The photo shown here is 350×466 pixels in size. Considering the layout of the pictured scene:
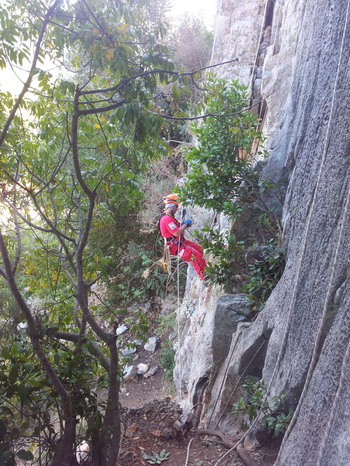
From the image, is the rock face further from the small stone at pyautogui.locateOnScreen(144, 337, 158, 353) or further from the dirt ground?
the small stone at pyautogui.locateOnScreen(144, 337, 158, 353)

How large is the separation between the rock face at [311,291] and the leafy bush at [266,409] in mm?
92

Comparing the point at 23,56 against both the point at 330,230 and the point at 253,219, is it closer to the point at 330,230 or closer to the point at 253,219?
the point at 330,230

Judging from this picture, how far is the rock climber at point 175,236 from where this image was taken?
24.4 ft

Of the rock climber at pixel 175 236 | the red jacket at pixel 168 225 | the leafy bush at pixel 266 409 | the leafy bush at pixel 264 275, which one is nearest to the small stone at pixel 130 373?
the rock climber at pixel 175 236

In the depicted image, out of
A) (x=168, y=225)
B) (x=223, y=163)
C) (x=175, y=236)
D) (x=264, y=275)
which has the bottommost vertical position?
(x=264, y=275)

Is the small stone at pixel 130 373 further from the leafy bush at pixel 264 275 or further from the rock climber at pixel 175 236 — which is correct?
the leafy bush at pixel 264 275

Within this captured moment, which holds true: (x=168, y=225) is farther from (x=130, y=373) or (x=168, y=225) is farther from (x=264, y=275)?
(x=130, y=373)

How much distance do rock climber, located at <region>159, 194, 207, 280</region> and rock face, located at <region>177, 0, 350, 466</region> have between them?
6.08 feet

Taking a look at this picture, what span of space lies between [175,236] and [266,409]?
4303mm

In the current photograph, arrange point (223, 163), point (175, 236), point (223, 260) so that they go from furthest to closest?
point (175, 236) → point (223, 163) → point (223, 260)

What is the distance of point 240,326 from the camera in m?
4.85

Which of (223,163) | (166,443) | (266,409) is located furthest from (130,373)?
(266,409)

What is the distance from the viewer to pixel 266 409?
3439mm

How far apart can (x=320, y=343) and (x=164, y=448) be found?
241 cm
